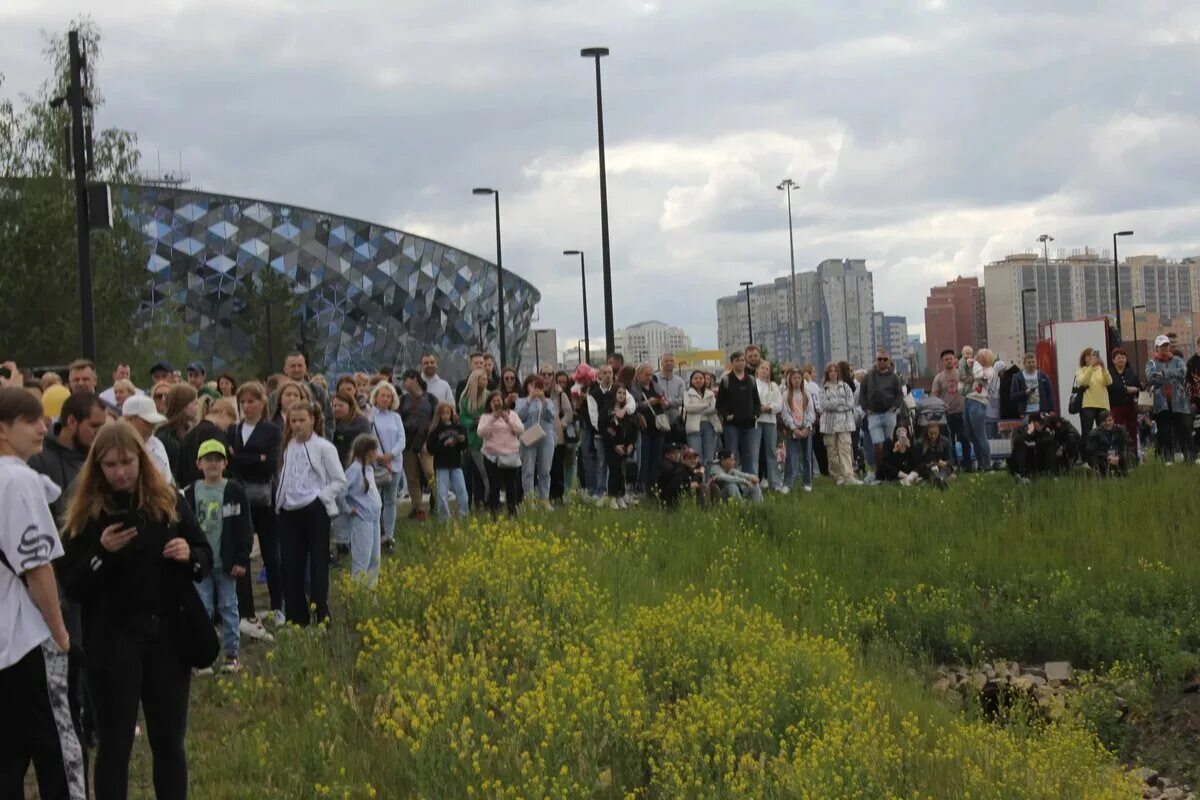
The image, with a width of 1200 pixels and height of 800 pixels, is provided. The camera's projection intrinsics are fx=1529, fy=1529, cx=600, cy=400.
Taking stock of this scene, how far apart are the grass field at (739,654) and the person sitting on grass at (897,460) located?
0.73m

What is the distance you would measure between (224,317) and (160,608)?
87.7 metres

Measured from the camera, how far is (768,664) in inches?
427

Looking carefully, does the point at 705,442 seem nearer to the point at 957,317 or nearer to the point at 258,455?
the point at 258,455

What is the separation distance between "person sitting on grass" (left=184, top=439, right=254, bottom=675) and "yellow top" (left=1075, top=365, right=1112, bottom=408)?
1291cm

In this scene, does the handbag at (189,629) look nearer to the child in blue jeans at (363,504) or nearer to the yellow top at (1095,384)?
the child in blue jeans at (363,504)

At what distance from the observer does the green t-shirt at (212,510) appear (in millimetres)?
10219

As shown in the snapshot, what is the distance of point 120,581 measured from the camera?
6.36m

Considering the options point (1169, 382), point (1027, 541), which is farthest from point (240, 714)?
point (1169, 382)

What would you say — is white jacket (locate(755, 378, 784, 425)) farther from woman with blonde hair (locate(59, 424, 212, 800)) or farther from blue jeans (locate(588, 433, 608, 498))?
woman with blonde hair (locate(59, 424, 212, 800))

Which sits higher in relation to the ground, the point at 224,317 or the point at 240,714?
the point at 224,317

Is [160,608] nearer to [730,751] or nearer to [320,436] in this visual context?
[730,751]

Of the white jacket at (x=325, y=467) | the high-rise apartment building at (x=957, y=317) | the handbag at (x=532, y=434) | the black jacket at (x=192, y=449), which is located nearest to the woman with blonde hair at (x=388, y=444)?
the handbag at (x=532, y=434)

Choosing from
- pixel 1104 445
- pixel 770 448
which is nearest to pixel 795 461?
pixel 770 448

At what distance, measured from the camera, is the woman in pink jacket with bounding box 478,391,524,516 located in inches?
640
